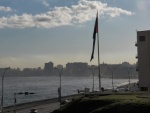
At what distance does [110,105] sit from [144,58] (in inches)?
2204

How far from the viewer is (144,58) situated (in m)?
101

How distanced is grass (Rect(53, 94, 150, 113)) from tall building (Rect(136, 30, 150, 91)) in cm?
4976

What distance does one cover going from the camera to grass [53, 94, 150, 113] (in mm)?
43853

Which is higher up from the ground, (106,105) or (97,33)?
(97,33)

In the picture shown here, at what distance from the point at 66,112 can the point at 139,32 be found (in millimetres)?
54862

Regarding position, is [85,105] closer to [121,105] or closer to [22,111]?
[121,105]

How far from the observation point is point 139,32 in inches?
3984

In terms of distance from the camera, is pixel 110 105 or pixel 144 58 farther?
pixel 144 58

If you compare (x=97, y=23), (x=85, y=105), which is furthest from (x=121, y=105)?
(x=97, y=23)

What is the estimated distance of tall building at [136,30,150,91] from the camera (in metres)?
99.6

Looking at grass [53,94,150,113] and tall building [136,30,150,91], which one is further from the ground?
tall building [136,30,150,91]

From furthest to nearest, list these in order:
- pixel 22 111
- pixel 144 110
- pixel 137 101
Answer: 1. pixel 22 111
2. pixel 137 101
3. pixel 144 110

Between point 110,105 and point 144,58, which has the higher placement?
point 144,58

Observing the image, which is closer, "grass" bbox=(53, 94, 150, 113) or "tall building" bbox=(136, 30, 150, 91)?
"grass" bbox=(53, 94, 150, 113)
